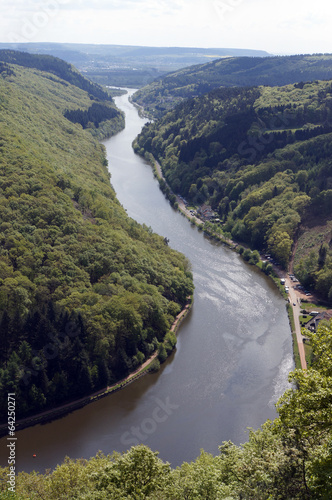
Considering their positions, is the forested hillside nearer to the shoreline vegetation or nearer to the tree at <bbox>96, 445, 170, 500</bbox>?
the shoreline vegetation

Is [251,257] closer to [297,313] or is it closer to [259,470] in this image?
[297,313]

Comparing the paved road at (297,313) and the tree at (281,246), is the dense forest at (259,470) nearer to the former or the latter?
the paved road at (297,313)

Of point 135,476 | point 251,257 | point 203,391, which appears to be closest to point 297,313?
A: point 251,257

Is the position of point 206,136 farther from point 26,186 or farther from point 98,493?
point 98,493

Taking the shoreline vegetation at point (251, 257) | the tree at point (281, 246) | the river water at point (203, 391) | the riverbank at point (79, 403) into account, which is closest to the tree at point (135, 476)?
the river water at point (203, 391)

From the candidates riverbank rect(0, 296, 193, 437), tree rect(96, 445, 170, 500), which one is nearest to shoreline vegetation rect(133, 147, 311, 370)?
riverbank rect(0, 296, 193, 437)

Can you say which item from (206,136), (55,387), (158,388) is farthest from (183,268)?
(206,136)

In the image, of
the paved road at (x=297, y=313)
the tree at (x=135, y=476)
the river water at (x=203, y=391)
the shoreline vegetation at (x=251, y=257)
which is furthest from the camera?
the shoreline vegetation at (x=251, y=257)
